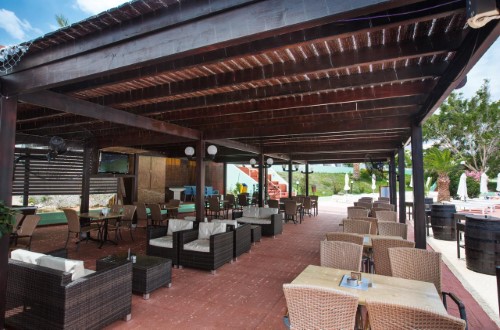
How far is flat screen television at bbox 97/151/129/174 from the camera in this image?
9820 millimetres

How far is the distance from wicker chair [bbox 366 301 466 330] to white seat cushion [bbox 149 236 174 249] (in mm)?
4116

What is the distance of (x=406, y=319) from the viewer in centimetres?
150

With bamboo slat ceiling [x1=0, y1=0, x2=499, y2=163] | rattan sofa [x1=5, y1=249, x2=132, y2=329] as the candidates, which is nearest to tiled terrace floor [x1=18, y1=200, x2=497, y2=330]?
rattan sofa [x1=5, y1=249, x2=132, y2=329]

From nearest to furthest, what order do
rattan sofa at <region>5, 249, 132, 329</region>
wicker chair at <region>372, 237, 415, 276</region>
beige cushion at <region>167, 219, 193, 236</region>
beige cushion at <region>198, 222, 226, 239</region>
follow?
1. rattan sofa at <region>5, 249, 132, 329</region>
2. wicker chair at <region>372, 237, 415, 276</region>
3. beige cushion at <region>198, 222, 226, 239</region>
4. beige cushion at <region>167, 219, 193, 236</region>

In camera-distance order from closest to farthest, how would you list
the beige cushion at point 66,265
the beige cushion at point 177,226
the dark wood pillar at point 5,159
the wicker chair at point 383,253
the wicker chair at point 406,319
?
the wicker chair at point 406,319 < the beige cushion at point 66,265 < the dark wood pillar at point 5,159 < the wicker chair at point 383,253 < the beige cushion at point 177,226

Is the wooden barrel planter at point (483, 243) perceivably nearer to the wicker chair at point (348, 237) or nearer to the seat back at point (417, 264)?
the wicker chair at point (348, 237)

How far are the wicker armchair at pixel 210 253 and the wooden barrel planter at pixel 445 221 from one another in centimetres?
574

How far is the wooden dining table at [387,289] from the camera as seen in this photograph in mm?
2074

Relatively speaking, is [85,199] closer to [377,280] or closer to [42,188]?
[42,188]

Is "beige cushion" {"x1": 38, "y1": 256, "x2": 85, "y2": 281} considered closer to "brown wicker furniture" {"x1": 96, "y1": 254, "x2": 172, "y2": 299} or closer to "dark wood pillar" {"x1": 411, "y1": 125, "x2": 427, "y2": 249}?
"brown wicker furniture" {"x1": 96, "y1": 254, "x2": 172, "y2": 299}

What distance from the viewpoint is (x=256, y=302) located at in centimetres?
356

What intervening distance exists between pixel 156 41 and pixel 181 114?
11.8 ft

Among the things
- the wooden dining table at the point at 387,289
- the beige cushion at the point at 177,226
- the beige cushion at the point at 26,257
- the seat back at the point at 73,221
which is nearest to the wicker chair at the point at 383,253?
the wooden dining table at the point at 387,289

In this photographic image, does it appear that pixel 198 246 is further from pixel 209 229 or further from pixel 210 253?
pixel 209 229
